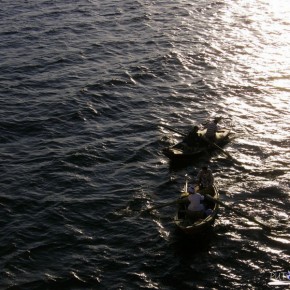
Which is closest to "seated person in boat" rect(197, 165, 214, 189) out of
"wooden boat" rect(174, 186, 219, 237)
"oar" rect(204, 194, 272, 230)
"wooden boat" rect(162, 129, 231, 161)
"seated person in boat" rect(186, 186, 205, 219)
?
"wooden boat" rect(174, 186, 219, 237)

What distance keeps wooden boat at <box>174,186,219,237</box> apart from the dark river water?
2.49ft

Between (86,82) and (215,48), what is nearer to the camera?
(86,82)

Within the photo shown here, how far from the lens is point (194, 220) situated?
1119 inches

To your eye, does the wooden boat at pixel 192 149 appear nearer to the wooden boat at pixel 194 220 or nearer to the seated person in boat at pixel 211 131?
the seated person in boat at pixel 211 131

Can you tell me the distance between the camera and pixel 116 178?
33.5 meters

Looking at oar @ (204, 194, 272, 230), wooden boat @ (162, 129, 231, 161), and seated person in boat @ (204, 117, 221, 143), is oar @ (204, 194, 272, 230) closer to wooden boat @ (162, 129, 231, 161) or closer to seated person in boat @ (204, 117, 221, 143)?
wooden boat @ (162, 129, 231, 161)

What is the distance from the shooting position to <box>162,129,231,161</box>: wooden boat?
34875 millimetres

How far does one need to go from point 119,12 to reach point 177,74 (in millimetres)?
20605

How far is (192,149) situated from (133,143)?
4584 mm

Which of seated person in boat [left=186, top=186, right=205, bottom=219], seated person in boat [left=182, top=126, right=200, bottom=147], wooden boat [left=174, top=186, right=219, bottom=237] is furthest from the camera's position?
seated person in boat [left=182, top=126, right=200, bottom=147]

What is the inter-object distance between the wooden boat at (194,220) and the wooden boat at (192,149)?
482cm

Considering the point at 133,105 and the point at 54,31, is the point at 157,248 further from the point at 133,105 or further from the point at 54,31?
the point at 54,31

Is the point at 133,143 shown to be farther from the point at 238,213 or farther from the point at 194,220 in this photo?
the point at 238,213

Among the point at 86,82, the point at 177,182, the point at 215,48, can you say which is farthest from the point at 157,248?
the point at 215,48
